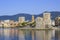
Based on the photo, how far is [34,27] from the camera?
4784 centimetres

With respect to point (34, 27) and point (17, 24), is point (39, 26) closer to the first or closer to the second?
point (34, 27)

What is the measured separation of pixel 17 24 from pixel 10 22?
4.30m

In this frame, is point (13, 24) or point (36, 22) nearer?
point (36, 22)

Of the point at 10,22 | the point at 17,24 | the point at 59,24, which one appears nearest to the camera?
the point at 59,24

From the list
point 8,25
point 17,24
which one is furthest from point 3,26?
point 17,24

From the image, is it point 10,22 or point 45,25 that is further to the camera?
point 10,22

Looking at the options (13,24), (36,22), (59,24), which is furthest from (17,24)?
(59,24)

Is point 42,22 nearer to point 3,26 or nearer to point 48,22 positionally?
point 48,22

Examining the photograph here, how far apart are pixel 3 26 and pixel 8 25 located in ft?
4.33

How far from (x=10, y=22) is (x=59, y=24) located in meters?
13.9

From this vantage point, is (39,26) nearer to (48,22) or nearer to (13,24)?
(48,22)

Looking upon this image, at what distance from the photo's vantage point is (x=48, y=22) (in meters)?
47.2

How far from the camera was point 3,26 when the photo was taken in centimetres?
5784

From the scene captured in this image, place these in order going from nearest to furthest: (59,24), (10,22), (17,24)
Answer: (59,24) → (17,24) → (10,22)
